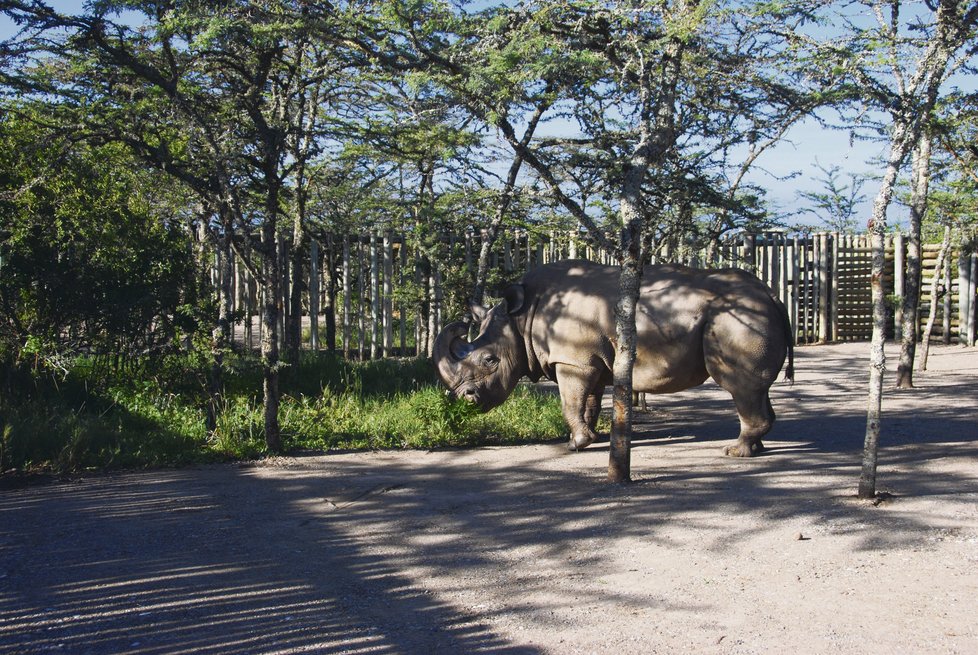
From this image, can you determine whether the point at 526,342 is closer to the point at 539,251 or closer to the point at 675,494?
the point at 675,494

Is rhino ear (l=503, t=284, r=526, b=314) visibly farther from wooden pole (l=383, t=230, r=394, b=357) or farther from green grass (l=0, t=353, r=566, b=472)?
wooden pole (l=383, t=230, r=394, b=357)

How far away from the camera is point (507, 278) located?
13.9m

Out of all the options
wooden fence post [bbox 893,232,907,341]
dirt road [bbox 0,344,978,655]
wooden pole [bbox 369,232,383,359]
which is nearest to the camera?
dirt road [bbox 0,344,978,655]

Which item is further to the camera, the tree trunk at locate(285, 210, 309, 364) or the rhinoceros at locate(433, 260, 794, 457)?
the tree trunk at locate(285, 210, 309, 364)

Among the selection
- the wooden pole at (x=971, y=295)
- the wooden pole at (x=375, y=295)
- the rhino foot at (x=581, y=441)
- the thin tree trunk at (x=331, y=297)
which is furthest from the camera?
the wooden pole at (x=971, y=295)

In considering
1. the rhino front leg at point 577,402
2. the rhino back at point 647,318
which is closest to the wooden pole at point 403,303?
the rhino back at point 647,318

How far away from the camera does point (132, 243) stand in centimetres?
1023

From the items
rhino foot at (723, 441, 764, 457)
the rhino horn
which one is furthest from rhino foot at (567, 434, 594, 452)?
the rhino horn

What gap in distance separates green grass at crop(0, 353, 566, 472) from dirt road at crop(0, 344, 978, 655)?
0.47 m

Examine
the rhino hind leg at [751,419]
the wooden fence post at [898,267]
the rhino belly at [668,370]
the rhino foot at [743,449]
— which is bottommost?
the rhino foot at [743,449]

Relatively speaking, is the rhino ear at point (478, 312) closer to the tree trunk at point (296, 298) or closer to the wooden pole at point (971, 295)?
the tree trunk at point (296, 298)

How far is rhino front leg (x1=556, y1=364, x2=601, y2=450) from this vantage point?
9133 millimetres

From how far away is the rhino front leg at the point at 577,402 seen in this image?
30.0ft

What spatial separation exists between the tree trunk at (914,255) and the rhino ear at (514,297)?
5.86 metres
